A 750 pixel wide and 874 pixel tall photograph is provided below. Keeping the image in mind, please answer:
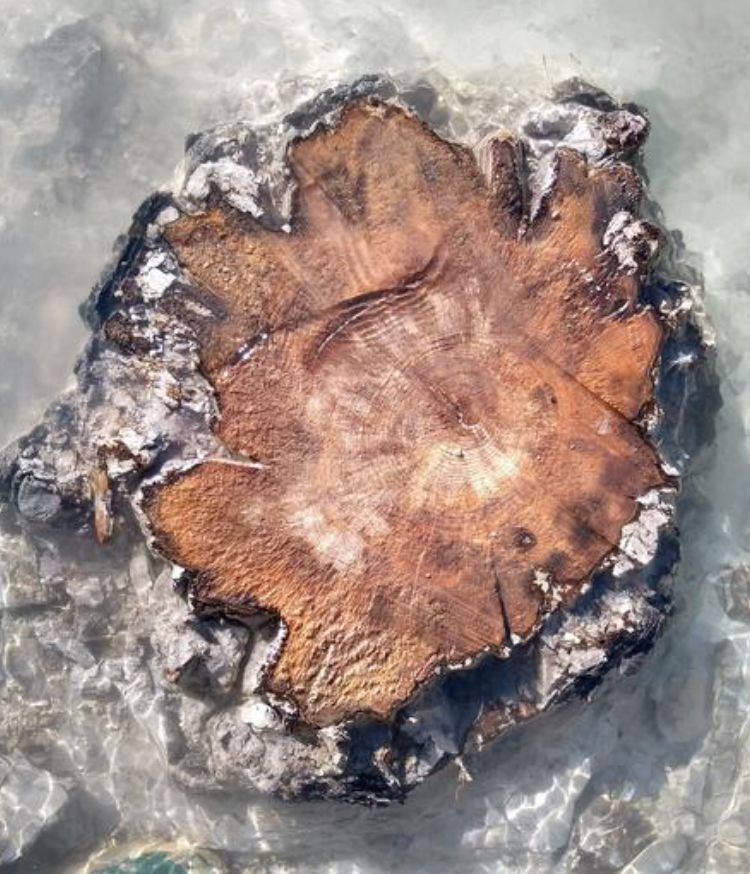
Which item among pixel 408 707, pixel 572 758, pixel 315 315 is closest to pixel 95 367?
pixel 315 315

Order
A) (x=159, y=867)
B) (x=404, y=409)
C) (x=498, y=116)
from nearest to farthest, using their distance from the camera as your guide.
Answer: (x=404, y=409) < (x=159, y=867) < (x=498, y=116)

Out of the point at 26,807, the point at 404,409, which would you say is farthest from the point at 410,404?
the point at 26,807

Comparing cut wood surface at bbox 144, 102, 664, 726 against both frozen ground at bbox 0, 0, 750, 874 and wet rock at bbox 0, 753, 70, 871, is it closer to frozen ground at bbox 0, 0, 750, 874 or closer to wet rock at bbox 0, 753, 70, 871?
frozen ground at bbox 0, 0, 750, 874

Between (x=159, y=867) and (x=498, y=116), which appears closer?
(x=159, y=867)

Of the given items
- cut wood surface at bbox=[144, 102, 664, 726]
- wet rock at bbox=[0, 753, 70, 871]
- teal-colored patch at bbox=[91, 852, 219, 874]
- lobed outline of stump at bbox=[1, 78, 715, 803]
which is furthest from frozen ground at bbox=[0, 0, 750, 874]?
cut wood surface at bbox=[144, 102, 664, 726]

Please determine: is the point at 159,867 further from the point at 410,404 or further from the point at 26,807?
the point at 410,404
